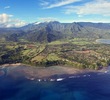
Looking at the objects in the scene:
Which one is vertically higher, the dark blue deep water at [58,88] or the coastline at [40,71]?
the coastline at [40,71]

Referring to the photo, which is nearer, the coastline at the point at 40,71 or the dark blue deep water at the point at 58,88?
the dark blue deep water at the point at 58,88

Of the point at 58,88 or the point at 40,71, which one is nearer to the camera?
the point at 58,88

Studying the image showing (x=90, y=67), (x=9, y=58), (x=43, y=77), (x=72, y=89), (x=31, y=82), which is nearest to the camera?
(x=72, y=89)

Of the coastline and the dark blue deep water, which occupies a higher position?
the coastline

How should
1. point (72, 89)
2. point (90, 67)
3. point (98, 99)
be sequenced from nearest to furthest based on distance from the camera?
point (98, 99)
point (72, 89)
point (90, 67)

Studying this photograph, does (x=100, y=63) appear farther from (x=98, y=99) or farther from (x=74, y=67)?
(x=98, y=99)

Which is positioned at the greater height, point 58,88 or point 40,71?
point 40,71

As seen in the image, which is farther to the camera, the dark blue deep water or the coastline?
the coastline

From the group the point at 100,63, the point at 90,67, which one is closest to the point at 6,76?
the point at 90,67
